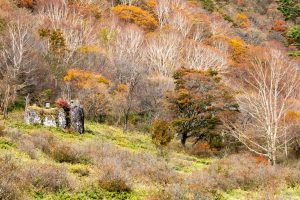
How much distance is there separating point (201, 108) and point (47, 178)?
67.3ft

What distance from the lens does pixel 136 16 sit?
64375mm

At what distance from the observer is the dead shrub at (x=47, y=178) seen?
32.0ft

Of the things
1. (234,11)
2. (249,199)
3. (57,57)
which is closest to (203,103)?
(57,57)

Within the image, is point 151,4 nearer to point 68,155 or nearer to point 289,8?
point 289,8

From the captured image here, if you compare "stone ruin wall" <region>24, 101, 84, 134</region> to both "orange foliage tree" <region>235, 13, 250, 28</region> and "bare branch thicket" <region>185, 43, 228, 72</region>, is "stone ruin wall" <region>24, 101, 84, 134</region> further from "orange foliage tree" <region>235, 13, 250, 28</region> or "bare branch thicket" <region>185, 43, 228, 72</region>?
"orange foliage tree" <region>235, 13, 250, 28</region>

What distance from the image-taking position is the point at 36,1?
5550cm

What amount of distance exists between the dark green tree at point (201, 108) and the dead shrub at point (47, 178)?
18490 millimetres

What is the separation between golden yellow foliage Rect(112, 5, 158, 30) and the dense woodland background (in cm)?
20

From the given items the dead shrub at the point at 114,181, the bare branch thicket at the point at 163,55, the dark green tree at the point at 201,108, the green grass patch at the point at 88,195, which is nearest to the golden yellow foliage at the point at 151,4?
the bare branch thicket at the point at 163,55

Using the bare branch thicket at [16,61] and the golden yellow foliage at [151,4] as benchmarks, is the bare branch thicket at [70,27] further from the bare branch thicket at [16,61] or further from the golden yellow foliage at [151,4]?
the golden yellow foliage at [151,4]

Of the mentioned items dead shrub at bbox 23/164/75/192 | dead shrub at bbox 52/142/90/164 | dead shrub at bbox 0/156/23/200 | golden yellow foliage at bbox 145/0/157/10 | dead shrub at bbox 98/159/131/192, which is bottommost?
dead shrub at bbox 52/142/90/164

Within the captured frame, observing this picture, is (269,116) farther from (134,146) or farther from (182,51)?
(182,51)

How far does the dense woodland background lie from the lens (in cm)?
1448

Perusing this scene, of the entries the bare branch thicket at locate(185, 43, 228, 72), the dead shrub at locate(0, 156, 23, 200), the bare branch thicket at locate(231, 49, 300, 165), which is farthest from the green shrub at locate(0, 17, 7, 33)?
the dead shrub at locate(0, 156, 23, 200)
